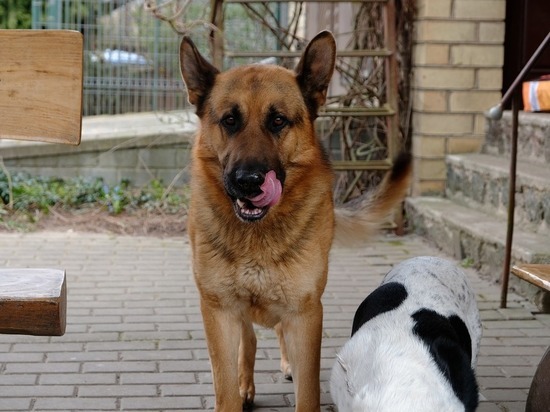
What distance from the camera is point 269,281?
3889 mm

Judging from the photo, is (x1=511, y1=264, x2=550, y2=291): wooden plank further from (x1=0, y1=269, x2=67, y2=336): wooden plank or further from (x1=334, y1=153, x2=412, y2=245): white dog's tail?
(x1=0, y1=269, x2=67, y2=336): wooden plank

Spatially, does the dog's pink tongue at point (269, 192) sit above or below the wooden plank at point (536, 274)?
above

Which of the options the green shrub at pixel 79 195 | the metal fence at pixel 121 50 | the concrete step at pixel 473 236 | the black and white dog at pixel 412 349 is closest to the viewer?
the black and white dog at pixel 412 349

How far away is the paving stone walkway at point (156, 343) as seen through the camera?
14.5 feet

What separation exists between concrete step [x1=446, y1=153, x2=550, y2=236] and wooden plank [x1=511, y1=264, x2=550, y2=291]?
9.39ft

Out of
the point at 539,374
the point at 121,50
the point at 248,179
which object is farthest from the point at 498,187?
the point at 121,50

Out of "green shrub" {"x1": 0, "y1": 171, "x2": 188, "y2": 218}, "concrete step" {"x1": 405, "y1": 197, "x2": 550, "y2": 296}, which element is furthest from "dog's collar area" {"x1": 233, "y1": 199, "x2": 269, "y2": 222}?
"green shrub" {"x1": 0, "y1": 171, "x2": 188, "y2": 218}

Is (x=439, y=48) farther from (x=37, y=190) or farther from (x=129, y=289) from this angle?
(x=37, y=190)

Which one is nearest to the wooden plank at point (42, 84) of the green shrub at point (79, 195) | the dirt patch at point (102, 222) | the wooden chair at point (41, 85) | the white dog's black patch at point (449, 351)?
the wooden chair at point (41, 85)

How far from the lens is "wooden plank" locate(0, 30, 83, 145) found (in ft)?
11.9

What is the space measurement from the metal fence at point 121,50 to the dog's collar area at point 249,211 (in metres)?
9.30

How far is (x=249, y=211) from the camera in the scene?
384 cm

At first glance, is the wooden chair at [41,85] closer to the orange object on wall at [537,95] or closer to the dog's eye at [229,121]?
the dog's eye at [229,121]

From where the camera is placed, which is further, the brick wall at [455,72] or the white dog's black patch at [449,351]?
the brick wall at [455,72]
